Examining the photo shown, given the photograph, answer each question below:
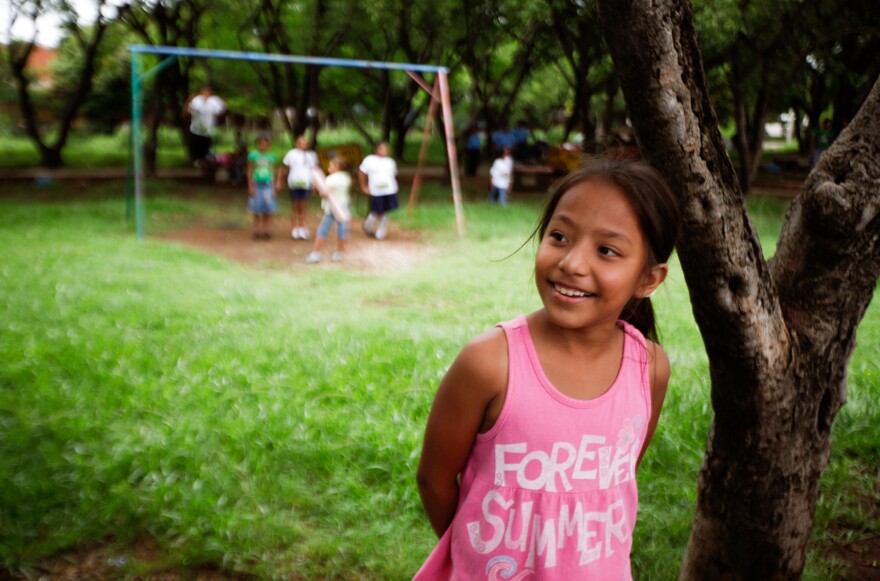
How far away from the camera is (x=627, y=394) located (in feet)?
5.13

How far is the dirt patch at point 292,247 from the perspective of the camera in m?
10.0

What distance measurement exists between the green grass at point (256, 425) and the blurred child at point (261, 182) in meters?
3.86

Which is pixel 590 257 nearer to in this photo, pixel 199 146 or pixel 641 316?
pixel 641 316

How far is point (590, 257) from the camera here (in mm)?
1472

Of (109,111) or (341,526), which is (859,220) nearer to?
(341,526)

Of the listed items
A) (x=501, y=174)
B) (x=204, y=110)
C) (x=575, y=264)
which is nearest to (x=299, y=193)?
(x=204, y=110)

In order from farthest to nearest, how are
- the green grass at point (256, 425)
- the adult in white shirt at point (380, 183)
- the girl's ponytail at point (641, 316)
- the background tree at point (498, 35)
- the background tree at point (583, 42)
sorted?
the background tree at point (583, 42) < the background tree at point (498, 35) < the adult in white shirt at point (380, 183) < the green grass at point (256, 425) < the girl's ponytail at point (641, 316)

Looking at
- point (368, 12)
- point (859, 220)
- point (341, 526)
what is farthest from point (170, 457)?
point (368, 12)

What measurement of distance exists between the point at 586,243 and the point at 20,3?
21.0m

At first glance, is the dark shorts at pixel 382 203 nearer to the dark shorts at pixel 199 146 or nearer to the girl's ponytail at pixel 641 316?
the dark shorts at pixel 199 146

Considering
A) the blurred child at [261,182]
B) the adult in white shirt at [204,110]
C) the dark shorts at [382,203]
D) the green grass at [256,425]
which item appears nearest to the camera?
the green grass at [256,425]

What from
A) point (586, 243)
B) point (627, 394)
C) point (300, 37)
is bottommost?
point (627, 394)

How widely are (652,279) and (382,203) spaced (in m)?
10.2

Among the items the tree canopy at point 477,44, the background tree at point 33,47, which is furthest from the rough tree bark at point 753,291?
the background tree at point 33,47
